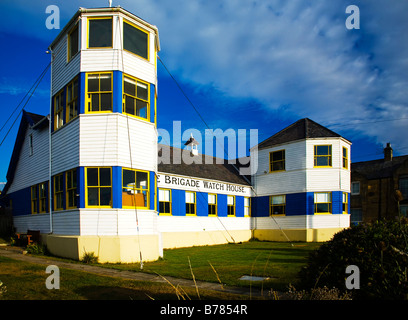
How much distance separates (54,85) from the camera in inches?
700

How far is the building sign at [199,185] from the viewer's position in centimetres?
2240

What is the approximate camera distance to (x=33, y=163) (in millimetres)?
20828

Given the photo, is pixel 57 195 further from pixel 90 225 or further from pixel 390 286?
pixel 390 286

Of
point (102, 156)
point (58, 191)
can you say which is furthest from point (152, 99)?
point (58, 191)

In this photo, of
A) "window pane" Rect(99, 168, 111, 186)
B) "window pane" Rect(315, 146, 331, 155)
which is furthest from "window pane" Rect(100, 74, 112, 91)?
"window pane" Rect(315, 146, 331, 155)

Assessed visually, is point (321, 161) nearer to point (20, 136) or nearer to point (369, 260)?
point (369, 260)

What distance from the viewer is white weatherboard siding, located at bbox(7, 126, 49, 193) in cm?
1898

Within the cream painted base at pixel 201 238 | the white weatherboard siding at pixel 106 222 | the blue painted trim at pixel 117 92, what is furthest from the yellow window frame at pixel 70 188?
the cream painted base at pixel 201 238

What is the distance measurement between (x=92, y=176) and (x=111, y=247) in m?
3.22

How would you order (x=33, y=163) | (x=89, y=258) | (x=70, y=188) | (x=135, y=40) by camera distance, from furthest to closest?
(x=33, y=163) → (x=135, y=40) → (x=70, y=188) → (x=89, y=258)

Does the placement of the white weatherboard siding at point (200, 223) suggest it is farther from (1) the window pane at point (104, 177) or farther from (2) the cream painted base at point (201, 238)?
(1) the window pane at point (104, 177)

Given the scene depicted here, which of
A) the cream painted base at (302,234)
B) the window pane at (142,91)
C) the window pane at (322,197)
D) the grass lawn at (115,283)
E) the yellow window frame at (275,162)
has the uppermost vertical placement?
the window pane at (142,91)

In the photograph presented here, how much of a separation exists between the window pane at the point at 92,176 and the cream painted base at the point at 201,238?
8.43 meters

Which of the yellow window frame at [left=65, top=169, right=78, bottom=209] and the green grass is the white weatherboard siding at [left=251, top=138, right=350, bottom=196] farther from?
the green grass
